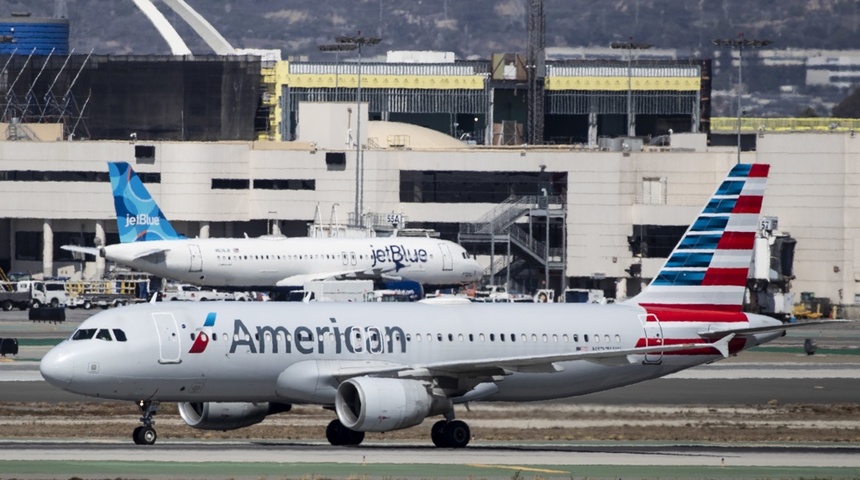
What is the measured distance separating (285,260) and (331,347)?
73.4m

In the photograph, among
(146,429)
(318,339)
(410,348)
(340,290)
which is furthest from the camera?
(340,290)

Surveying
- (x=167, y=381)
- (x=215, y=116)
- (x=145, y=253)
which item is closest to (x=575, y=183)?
(x=145, y=253)

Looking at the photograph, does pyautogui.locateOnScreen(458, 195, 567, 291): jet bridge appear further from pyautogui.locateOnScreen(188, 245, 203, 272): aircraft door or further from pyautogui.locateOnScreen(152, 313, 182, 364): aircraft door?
pyautogui.locateOnScreen(152, 313, 182, 364): aircraft door

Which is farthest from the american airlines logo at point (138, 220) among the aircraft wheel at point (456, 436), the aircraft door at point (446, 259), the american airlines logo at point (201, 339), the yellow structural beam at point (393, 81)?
the yellow structural beam at point (393, 81)

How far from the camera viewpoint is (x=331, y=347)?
46.3m

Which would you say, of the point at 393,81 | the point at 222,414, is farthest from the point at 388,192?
the point at 222,414

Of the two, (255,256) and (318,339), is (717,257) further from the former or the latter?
(255,256)

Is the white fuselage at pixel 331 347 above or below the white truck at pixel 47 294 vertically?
above

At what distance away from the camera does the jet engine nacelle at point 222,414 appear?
46.5 metres

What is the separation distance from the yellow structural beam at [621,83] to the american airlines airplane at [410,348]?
137 m

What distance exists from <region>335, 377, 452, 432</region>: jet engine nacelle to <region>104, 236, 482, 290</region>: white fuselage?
72393mm

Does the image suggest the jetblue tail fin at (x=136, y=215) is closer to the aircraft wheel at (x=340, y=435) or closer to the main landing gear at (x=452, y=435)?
the aircraft wheel at (x=340, y=435)

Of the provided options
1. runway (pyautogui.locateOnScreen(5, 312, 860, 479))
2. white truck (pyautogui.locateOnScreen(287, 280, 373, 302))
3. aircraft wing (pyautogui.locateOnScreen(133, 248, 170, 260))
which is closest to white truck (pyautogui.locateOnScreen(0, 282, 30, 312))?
aircraft wing (pyautogui.locateOnScreen(133, 248, 170, 260))

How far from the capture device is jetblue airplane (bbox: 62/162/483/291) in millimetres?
117500
